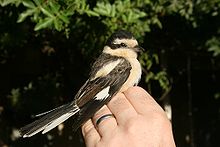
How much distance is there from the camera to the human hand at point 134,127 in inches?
84.6

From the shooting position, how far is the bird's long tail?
285 cm

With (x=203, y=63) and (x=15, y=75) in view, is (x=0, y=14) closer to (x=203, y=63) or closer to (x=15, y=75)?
(x=15, y=75)

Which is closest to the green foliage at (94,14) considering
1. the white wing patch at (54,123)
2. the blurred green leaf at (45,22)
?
the blurred green leaf at (45,22)

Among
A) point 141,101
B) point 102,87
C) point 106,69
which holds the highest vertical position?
point 106,69

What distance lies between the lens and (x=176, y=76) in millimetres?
7281

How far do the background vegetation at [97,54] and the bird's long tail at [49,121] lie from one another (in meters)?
0.61

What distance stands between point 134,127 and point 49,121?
0.94m

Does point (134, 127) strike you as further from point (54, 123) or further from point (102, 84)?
point (102, 84)

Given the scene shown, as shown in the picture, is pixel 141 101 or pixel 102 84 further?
pixel 102 84

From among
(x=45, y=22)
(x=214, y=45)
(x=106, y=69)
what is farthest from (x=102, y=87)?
(x=214, y=45)

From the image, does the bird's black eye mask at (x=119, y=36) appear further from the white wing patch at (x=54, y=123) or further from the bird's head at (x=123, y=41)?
the white wing patch at (x=54, y=123)

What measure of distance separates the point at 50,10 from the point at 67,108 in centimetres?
70

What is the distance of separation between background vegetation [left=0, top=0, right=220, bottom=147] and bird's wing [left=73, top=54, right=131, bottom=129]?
1.44ft

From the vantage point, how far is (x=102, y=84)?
3443 mm
